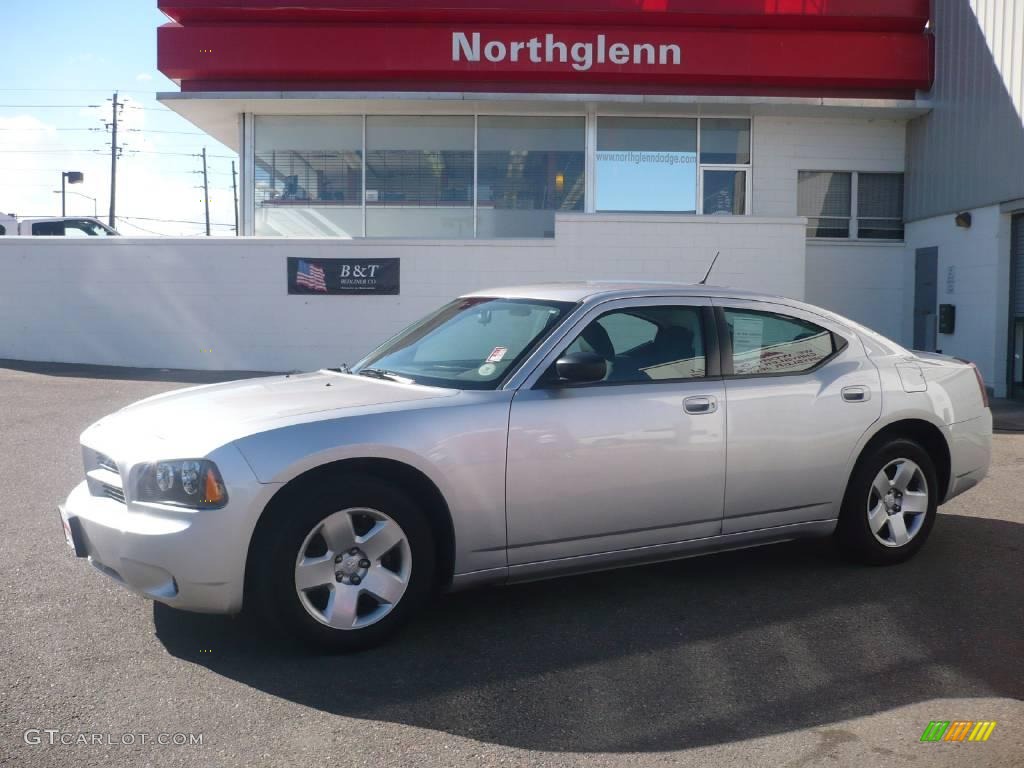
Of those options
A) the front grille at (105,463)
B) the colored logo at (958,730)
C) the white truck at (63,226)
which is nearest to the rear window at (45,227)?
the white truck at (63,226)

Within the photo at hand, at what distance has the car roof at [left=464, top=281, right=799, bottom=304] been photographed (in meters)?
5.32

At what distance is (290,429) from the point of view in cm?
427

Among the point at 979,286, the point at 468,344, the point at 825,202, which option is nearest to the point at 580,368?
the point at 468,344

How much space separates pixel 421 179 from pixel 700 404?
14.1 meters

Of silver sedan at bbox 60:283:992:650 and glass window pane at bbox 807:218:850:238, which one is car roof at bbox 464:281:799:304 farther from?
glass window pane at bbox 807:218:850:238

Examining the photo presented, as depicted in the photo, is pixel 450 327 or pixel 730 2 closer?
pixel 450 327

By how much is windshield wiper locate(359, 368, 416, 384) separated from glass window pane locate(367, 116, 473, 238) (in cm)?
1314

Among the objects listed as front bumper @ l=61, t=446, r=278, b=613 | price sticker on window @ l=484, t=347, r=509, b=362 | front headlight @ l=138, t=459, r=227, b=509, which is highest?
price sticker on window @ l=484, t=347, r=509, b=362

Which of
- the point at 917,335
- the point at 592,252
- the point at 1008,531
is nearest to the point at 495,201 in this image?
the point at 592,252

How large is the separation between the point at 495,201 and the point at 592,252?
2.49 metres

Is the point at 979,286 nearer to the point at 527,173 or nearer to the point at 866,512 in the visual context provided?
the point at 527,173

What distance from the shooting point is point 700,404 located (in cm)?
512

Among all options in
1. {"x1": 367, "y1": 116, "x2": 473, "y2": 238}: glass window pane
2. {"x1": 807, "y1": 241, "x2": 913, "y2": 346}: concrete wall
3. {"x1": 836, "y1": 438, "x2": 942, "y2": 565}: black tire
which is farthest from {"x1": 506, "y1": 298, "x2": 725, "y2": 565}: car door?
{"x1": 807, "y1": 241, "x2": 913, "y2": 346}: concrete wall

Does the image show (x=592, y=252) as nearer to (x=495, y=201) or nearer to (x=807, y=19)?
(x=495, y=201)
